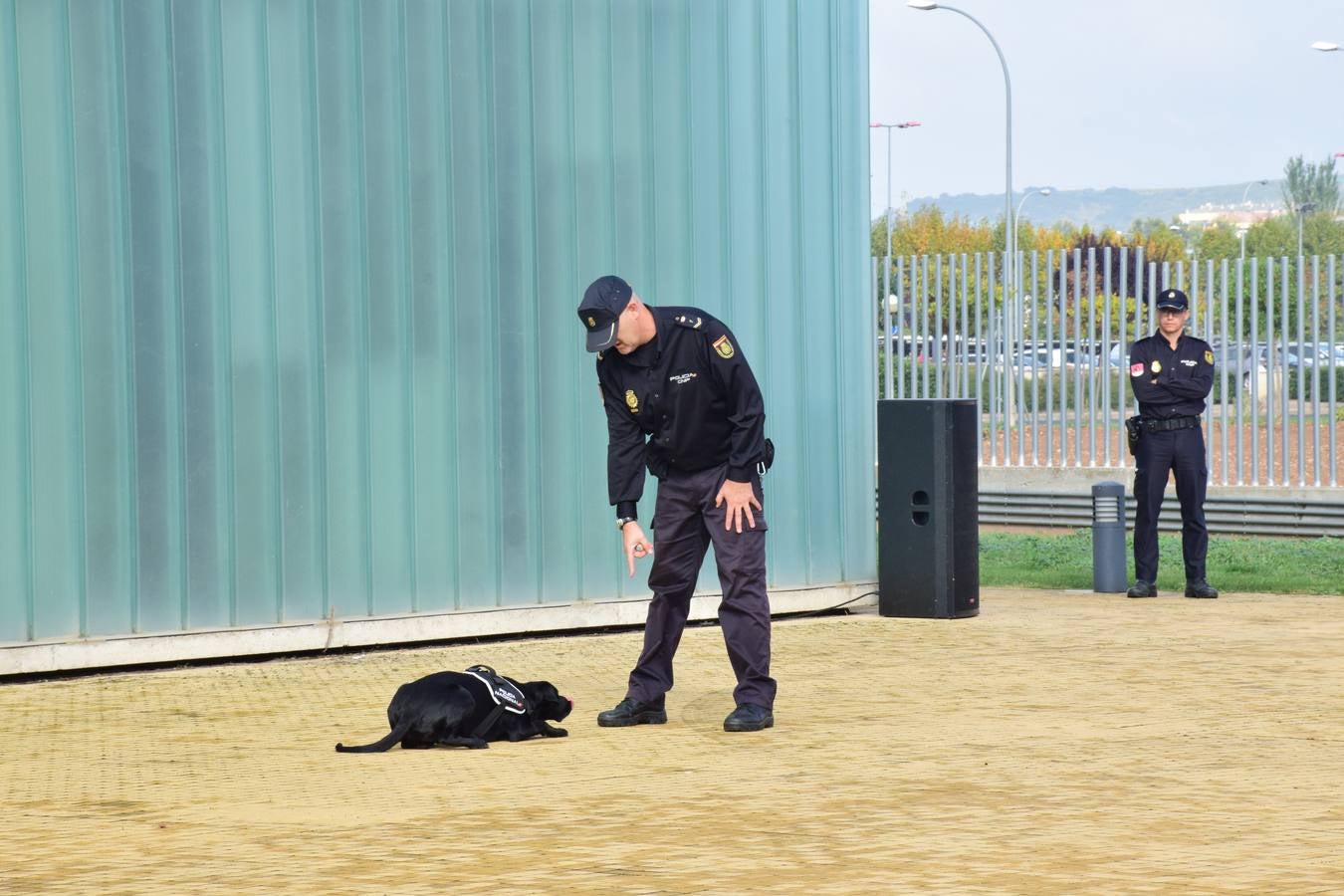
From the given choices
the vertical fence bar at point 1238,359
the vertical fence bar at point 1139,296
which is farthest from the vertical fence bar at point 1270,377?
the vertical fence bar at point 1139,296

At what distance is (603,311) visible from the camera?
25.5ft

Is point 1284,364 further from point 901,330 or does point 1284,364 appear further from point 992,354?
point 901,330

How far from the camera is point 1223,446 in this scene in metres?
19.3

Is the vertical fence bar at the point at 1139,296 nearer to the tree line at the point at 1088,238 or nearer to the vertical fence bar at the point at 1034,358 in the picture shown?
the vertical fence bar at the point at 1034,358

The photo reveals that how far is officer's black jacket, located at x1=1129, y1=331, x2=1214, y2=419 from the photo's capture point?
13.6 meters

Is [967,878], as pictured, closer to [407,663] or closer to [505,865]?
[505,865]

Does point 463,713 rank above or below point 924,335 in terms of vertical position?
below

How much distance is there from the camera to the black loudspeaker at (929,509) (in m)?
12.2

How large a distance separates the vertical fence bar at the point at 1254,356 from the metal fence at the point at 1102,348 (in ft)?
0.06

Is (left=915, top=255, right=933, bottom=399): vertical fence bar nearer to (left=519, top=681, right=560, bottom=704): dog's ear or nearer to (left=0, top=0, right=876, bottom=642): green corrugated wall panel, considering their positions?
(left=0, top=0, right=876, bottom=642): green corrugated wall panel

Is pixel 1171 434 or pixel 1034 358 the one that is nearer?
pixel 1171 434

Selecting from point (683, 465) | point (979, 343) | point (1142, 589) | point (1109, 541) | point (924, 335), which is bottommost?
point (1142, 589)

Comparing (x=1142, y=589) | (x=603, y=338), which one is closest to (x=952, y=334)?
(x=1142, y=589)

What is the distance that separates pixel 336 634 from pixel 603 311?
3.59 m
